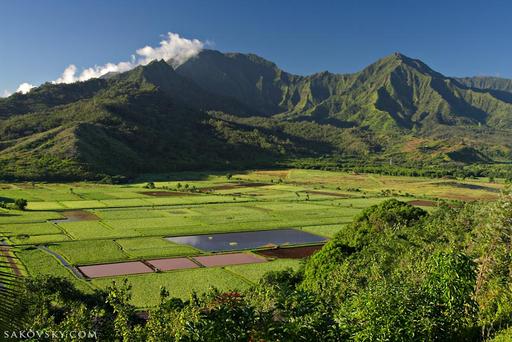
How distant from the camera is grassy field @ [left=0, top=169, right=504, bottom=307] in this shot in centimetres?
5800

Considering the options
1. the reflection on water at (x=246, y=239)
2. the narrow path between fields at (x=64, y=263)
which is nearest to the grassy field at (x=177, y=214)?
the narrow path between fields at (x=64, y=263)

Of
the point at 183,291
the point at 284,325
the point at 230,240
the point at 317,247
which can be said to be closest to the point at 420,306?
the point at 284,325

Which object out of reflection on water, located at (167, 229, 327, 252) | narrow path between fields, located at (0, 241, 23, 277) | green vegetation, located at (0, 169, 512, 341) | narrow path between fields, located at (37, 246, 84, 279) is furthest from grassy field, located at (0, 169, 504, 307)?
reflection on water, located at (167, 229, 327, 252)

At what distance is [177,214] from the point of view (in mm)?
105750

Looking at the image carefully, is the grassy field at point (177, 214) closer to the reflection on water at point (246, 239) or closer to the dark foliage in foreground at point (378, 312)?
the reflection on water at point (246, 239)

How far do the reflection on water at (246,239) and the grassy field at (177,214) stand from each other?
2.73 meters

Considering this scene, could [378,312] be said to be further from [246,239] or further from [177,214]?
[177,214]

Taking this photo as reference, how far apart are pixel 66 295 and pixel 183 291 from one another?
47.4ft

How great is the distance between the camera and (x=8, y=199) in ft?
374

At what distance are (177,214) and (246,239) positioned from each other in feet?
97.4

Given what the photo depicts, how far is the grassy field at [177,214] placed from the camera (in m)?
58.0

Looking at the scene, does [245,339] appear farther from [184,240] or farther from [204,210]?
[204,210]

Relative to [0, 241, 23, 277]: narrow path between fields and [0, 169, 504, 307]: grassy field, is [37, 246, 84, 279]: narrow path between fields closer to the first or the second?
[0, 169, 504, 307]: grassy field

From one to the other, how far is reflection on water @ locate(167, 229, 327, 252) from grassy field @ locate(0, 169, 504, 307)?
273cm
